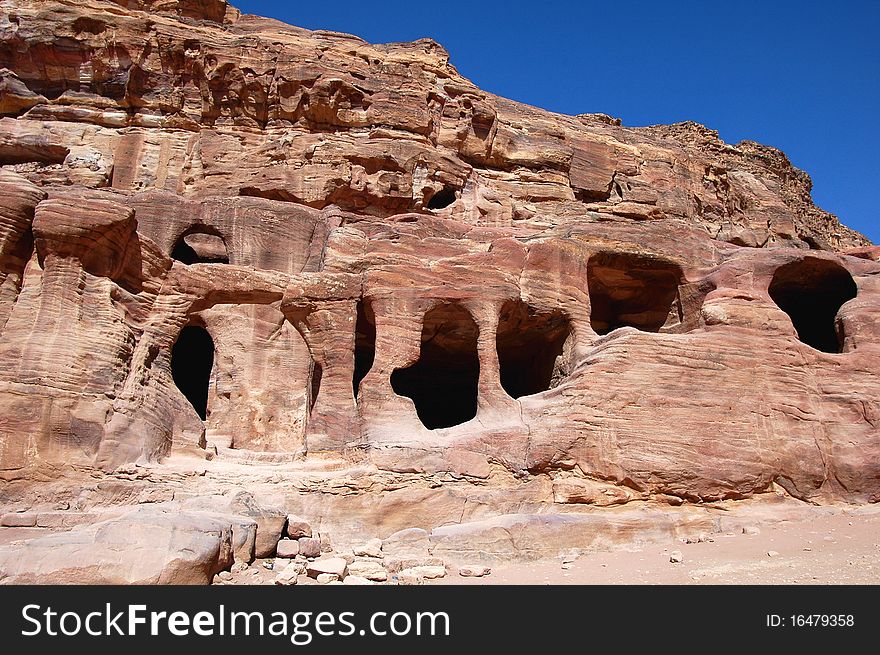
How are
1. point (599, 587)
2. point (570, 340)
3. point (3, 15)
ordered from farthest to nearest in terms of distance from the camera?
point (3, 15)
point (570, 340)
point (599, 587)

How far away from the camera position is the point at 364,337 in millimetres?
17391

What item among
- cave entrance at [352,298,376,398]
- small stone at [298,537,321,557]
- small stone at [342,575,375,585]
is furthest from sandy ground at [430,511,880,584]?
cave entrance at [352,298,376,398]

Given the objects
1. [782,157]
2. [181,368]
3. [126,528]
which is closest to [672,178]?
[782,157]

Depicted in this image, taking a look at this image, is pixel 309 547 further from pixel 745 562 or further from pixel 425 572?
pixel 745 562

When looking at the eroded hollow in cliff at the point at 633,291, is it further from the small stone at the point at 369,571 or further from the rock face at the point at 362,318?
the small stone at the point at 369,571

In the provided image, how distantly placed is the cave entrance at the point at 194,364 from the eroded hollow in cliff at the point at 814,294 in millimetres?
16024

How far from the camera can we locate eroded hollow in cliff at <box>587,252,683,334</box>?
17.4 meters

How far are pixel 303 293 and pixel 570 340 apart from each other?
586cm

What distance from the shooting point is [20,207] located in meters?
13.4

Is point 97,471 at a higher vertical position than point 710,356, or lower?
lower

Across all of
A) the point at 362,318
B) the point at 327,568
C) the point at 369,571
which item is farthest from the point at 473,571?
the point at 362,318

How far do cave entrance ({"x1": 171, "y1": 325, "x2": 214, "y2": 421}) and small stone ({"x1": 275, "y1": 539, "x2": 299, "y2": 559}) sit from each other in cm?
1239

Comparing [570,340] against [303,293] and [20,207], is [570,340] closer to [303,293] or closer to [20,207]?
[303,293]

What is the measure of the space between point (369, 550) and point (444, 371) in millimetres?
8984
